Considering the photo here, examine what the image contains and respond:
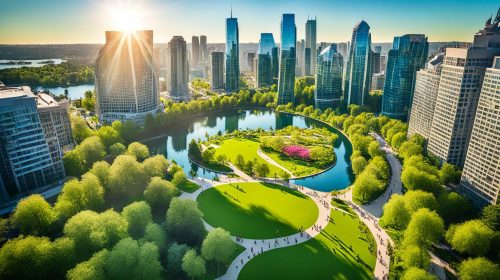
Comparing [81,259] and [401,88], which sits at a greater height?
[401,88]

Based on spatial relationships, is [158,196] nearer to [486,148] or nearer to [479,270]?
[479,270]

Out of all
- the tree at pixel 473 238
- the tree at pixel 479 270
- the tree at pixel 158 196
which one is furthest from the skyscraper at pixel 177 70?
the tree at pixel 479 270

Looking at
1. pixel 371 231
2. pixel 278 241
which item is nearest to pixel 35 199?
pixel 278 241

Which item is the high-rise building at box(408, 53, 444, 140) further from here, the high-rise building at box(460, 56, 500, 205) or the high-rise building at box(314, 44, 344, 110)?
the high-rise building at box(314, 44, 344, 110)

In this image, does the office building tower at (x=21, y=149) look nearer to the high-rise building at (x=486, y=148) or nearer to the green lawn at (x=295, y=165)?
Answer: the green lawn at (x=295, y=165)

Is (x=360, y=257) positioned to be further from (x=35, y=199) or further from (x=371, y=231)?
(x=35, y=199)

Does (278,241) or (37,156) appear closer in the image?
(278,241)
